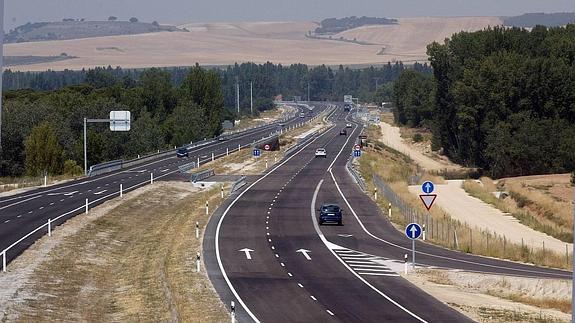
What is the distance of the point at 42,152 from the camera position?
107 meters

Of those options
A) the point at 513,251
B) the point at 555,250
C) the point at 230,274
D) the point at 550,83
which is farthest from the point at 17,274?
the point at 550,83

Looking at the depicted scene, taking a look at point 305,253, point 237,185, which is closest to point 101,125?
point 237,185

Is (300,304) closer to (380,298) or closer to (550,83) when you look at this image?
(380,298)

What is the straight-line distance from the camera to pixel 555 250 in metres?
57.9

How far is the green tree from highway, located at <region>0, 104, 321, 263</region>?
7.09 meters

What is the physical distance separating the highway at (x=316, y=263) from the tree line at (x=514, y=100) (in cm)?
3750

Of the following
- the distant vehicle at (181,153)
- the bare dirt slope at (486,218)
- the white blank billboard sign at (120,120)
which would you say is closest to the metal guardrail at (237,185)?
the bare dirt slope at (486,218)

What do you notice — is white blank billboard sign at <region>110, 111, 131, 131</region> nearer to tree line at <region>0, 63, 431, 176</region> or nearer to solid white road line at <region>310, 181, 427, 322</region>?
tree line at <region>0, 63, 431, 176</region>

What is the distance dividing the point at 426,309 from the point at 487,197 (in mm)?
60886

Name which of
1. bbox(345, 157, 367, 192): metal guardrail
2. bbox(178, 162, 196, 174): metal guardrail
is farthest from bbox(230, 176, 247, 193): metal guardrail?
bbox(178, 162, 196, 174): metal guardrail

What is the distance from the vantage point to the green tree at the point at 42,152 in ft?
347

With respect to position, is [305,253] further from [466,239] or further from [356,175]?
[356,175]

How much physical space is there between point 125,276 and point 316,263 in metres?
8.22

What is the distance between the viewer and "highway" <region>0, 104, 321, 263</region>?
53812 mm
